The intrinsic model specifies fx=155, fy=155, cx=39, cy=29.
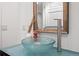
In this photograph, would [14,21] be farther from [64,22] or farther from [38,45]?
[64,22]

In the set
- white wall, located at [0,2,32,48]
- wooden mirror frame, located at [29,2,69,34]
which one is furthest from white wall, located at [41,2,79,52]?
white wall, located at [0,2,32,48]

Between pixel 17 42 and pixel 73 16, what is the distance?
44 centimetres

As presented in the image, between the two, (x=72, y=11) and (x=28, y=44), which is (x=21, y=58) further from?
(x=72, y=11)

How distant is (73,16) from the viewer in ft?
3.55

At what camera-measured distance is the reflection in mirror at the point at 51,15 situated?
1.09 m

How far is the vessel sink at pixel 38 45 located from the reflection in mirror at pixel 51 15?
0.07 meters

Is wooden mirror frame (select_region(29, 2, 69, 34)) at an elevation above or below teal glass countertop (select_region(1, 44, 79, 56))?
above

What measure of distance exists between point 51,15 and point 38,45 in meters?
0.23

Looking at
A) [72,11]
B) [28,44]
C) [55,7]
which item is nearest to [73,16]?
[72,11]

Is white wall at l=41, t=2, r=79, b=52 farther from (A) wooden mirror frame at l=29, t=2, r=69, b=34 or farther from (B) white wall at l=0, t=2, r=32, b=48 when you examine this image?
(B) white wall at l=0, t=2, r=32, b=48

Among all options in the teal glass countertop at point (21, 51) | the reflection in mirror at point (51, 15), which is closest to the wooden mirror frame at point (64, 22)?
the reflection in mirror at point (51, 15)

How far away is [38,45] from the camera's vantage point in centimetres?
111

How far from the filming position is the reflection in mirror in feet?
3.59

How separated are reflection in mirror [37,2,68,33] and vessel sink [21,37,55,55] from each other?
72 mm
